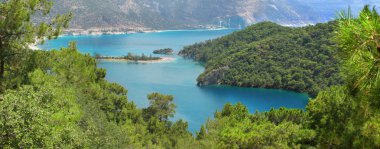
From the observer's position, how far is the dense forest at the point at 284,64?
59.7m

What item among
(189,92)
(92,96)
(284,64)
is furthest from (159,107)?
(284,64)

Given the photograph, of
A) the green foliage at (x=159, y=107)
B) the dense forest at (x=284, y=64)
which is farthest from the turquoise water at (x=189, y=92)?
the green foliage at (x=159, y=107)

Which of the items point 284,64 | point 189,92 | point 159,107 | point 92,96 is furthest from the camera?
point 284,64

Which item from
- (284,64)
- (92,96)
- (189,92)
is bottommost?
(189,92)

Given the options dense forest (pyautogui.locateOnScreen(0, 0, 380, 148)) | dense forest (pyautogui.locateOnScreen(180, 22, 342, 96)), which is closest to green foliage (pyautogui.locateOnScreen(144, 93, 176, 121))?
dense forest (pyautogui.locateOnScreen(0, 0, 380, 148))

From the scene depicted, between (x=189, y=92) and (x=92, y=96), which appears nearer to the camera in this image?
(x=92, y=96)

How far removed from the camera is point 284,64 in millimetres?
68188

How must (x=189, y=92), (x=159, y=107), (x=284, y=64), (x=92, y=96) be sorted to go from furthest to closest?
(x=284, y=64), (x=189, y=92), (x=159, y=107), (x=92, y=96)

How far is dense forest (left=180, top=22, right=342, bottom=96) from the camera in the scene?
59.7 m

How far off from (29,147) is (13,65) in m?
3.74

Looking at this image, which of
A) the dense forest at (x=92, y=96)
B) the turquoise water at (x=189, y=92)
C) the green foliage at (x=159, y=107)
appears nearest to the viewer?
the dense forest at (x=92, y=96)

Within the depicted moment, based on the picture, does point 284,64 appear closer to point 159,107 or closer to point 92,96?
point 159,107

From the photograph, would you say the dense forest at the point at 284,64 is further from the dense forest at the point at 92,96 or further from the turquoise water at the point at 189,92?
the dense forest at the point at 92,96

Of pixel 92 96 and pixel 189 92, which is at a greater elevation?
pixel 92 96
